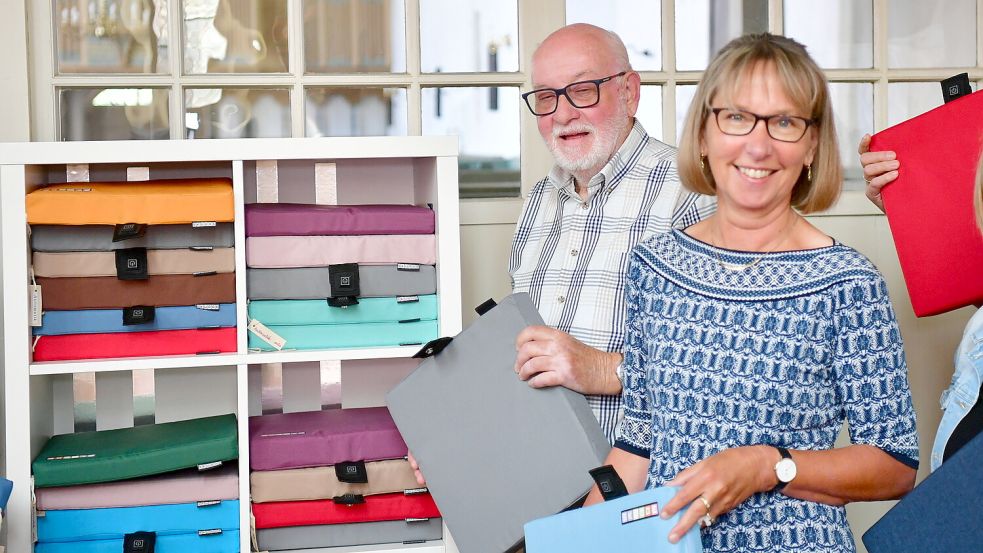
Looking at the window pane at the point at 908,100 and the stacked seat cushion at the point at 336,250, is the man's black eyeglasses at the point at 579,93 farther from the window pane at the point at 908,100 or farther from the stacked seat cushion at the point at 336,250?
the window pane at the point at 908,100

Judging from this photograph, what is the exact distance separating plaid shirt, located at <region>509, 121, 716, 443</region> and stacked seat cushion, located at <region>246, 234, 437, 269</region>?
0.24m

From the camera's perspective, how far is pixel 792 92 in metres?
1.26

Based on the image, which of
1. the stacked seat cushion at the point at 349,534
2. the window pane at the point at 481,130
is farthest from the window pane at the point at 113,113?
the stacked seat cushion at the point at 349,534

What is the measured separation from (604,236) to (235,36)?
3.94 feet

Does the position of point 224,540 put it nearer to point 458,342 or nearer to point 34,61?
point 458,342

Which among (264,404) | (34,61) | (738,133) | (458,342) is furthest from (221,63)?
(738,133)

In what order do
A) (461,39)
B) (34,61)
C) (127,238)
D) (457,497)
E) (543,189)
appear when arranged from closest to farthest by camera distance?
(457,497) → (127,238) → (543,189) → (34,61) → (461,39)

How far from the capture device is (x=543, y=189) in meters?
2.16

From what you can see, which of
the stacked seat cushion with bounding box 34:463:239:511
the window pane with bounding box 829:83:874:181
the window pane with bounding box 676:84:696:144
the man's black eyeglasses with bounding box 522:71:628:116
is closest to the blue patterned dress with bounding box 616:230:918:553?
the man's black eyeglasses with bounding box 522:71:628:116

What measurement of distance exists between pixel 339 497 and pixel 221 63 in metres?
1.17

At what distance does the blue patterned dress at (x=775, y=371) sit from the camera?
1.22 m

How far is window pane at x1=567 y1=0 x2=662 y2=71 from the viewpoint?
Answer: 8.64ft

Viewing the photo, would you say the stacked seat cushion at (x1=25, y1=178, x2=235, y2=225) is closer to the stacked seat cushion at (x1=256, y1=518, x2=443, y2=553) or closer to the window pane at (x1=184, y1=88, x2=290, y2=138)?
the window pane at (x1=184, y1=88, x2=290, y2=138)

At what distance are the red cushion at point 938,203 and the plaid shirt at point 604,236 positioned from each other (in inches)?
14.4
